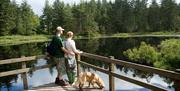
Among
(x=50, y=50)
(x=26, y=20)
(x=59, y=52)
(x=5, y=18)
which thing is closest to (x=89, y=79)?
(x=59, y=52)

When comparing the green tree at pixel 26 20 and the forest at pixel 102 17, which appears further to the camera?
the forest at pixel 102 17

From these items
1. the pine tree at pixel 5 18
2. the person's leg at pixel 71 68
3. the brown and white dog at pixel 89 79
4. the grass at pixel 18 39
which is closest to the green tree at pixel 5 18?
the pine tree at pixel 5 18

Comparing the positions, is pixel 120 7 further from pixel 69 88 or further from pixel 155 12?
pixel 69 88

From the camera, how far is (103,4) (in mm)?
125688

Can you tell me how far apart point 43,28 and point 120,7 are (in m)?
29.4

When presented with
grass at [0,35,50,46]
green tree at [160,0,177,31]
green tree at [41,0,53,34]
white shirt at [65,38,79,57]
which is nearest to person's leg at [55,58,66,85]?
white shirt at [65,38,79,57]

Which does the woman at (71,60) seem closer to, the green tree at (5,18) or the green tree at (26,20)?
the green tree at (5,18)

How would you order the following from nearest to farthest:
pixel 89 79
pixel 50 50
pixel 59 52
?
pixel 89 79, pixel 59 52, pixel 50 50

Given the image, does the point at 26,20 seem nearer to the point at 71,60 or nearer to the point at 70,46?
the point at 71,60

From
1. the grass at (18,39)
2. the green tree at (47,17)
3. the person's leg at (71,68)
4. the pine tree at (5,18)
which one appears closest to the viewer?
the person's leg at (71,68)

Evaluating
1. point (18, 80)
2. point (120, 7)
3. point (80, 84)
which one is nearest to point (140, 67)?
point (80, 84)

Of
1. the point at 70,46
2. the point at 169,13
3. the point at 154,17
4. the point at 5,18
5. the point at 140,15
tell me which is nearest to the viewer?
the point at 70,46

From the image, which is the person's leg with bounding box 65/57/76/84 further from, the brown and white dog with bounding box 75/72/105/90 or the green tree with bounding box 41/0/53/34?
the green tree with bounding box 41/0/53/34

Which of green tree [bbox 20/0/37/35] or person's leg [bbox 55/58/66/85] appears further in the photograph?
green tree [bbox 20/0/37/35]
